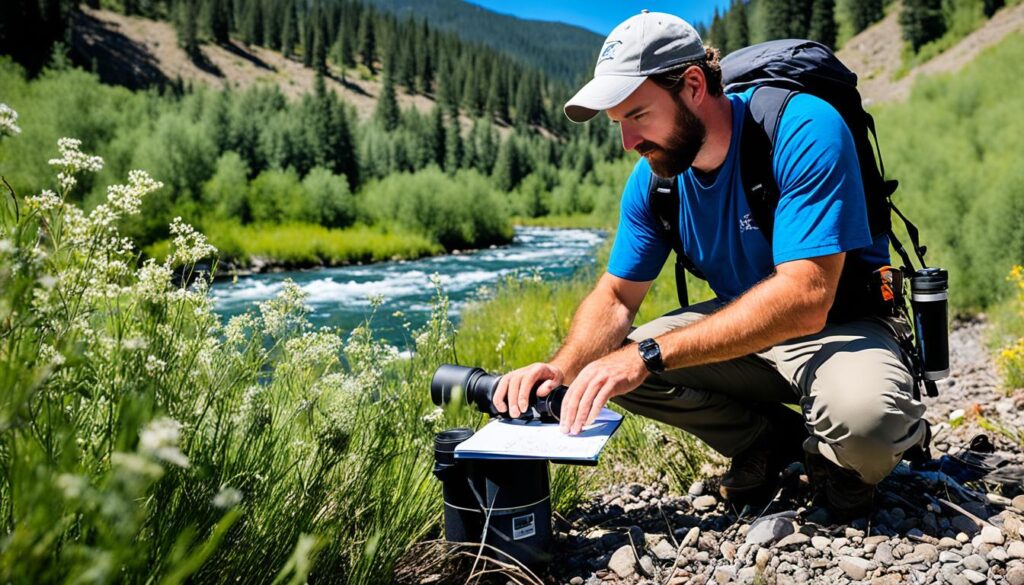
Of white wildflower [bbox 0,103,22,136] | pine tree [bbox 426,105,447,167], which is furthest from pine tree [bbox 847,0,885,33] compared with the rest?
white wildflower [bbox 0,103,22,136]

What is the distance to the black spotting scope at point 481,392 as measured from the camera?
7.38ft

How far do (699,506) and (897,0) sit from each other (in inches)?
3212

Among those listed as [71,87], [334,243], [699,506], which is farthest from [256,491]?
[71,87]

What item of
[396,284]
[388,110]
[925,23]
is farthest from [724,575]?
[388,110]

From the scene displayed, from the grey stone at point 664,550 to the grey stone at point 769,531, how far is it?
0.86 feet

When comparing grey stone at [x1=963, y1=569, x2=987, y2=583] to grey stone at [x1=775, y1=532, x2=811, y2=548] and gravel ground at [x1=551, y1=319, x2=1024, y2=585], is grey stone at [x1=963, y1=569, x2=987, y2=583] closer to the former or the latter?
gravel ground at [x1=551, y1=319, x2=1024, y2=585]

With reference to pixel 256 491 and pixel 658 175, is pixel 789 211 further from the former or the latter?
pixel 256 491

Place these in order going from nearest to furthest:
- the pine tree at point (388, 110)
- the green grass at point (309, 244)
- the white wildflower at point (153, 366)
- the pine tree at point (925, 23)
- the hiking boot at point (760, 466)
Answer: the white wildflower at point (153, 366) < the hiking boot at point (760, 466) < the green grass at point (309, 244) < the pine tree at point (925, 23) < the pine tree at point (388, 110)

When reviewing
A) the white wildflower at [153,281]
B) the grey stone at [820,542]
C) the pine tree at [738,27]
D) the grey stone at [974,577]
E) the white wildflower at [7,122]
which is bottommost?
the grey stone at [820,542]

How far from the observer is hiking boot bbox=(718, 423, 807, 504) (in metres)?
2.76

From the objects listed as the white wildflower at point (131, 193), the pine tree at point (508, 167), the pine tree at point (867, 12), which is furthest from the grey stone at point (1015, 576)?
the pine tree at point (867, 12)

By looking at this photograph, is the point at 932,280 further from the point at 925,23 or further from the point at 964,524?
the point at 925,23

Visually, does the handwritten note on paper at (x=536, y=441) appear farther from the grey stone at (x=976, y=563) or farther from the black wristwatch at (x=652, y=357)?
the grey stone at (x=976, y=563)

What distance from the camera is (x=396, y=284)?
70.3 ft
